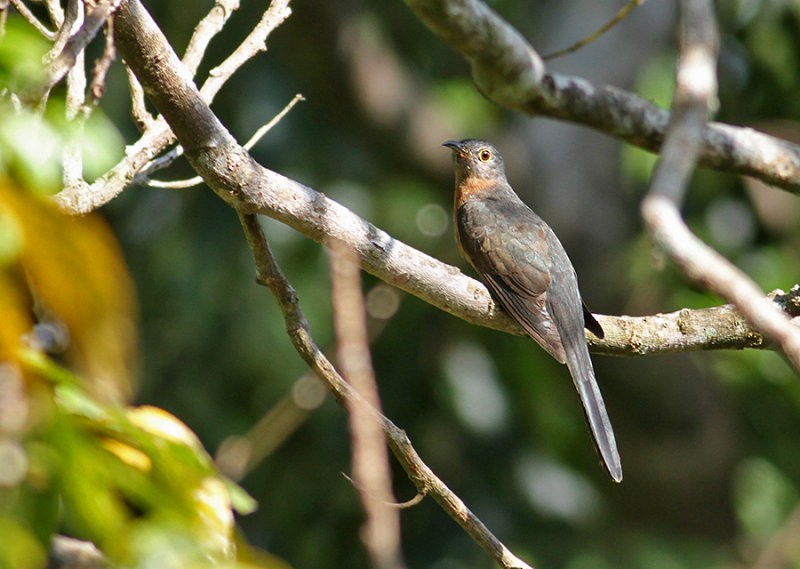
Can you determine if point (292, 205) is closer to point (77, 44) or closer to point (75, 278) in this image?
point (77, 44)

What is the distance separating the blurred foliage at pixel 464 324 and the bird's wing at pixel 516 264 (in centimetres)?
311

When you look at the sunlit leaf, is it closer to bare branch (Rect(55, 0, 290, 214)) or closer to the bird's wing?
bare branch (Rect(55, 0, 290, 214))

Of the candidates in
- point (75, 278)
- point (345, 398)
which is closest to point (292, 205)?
point (345, 398)

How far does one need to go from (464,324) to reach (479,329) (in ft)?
1.14

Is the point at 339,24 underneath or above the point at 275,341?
above

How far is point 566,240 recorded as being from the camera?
10188 mm

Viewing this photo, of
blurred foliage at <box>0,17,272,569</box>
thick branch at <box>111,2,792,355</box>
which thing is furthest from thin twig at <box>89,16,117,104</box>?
blurred foliage at <box>0,17,272,569</box>

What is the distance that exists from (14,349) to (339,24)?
26.3 feet

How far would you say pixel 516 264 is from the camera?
5.83m

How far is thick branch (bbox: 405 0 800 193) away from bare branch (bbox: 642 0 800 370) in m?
2.47

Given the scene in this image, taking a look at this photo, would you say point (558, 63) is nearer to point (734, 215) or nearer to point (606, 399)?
point (734, 215)

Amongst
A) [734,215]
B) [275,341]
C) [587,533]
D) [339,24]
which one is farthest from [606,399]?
[339,24]

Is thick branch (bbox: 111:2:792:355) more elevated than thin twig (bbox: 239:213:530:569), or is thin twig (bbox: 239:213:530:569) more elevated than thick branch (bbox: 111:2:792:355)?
thick branch (bbox: 111:2:792:355)

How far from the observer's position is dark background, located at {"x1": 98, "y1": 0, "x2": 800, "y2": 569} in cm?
1003
